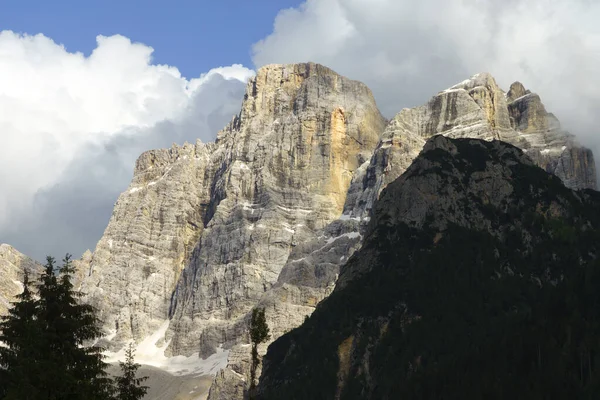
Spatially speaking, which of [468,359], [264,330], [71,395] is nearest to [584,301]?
[468,359]

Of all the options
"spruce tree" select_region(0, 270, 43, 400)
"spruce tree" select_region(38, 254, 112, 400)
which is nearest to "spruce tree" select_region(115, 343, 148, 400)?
"spruce tree" select_region(38, 254, 112, 400)

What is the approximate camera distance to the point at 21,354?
65.2m

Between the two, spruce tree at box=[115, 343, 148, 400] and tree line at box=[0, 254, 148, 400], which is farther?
spruce tree at box=[115, 343, 148, 400]

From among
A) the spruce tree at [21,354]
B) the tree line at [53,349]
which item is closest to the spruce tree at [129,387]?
the tree line at [53,349]

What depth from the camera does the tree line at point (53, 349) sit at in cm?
6259

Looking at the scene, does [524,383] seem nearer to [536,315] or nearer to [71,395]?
[536,315]

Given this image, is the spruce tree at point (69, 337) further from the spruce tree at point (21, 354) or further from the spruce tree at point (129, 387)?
the spruce tree at point (129, 387)

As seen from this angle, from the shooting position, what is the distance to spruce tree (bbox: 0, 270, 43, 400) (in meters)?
61.4

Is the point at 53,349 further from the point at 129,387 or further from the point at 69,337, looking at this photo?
the point at 129,387

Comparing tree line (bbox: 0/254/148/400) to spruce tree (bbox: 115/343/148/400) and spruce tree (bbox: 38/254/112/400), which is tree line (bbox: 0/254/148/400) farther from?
spruce tree (bbox: 115/343/148/400)

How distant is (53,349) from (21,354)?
2120 mm

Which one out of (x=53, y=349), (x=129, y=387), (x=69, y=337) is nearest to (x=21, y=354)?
(x=53, y=349)

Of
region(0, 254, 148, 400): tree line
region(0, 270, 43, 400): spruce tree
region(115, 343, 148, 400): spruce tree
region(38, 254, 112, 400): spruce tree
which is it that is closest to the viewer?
region(0, 270, 43, 400): spruce tree

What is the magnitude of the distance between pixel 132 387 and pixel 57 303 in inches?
395
